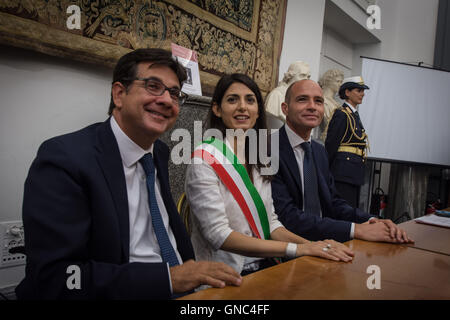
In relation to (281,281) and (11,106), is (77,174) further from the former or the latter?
(11,106)

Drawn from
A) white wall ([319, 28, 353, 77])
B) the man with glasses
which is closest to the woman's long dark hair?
the man with glasses

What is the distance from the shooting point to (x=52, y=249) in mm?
677

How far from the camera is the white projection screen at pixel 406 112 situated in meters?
4.18

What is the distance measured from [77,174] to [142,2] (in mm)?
1711

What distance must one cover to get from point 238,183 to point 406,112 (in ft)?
12.7

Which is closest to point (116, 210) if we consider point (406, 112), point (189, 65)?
point (189, 65)

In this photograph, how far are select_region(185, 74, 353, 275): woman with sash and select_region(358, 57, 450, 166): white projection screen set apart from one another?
3296 mm

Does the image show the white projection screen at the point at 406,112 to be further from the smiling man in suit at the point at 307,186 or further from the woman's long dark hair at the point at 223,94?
the woman's long dark hair at the point at 223,94

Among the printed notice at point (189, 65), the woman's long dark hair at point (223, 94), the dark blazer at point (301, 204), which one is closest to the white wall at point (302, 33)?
the printed notice at point (189, 65)

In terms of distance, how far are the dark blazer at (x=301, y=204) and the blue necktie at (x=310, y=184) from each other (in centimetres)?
4

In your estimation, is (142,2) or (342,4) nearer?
(142,2)

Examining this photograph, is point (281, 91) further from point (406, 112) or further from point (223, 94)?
point (406, 112)

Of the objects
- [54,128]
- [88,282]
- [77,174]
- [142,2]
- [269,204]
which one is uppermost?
[142,2]
